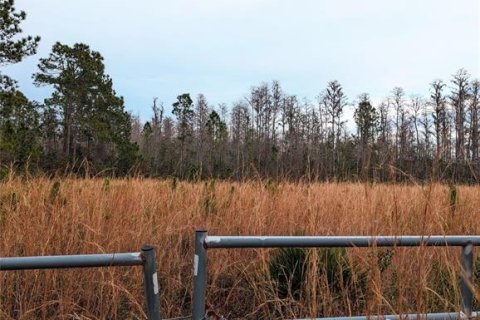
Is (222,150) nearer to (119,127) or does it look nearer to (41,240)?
(119,127)

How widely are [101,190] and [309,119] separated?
186 feet

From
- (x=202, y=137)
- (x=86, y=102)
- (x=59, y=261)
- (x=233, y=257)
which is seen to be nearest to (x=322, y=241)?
(x=59, y=261)

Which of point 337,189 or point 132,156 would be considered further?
point 132,156

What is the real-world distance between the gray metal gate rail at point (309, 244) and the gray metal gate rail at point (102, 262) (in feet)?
0.54

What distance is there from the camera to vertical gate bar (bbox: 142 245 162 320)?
161 centimetres

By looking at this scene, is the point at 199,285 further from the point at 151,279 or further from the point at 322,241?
the point at 322,241

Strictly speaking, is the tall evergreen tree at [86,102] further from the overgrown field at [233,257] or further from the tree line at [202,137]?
the overgrown field at [233,257]

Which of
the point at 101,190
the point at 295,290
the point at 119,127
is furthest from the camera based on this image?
the point at 119,127

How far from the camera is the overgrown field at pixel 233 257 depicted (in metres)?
2.72

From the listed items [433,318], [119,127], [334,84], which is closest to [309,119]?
[334,84]

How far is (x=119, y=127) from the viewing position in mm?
31516

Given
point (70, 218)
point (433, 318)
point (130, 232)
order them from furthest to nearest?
point (70, 218)
point (130, 232)
point (433, 318)

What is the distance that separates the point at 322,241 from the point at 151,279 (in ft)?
2.44

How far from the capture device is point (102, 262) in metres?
1.58
